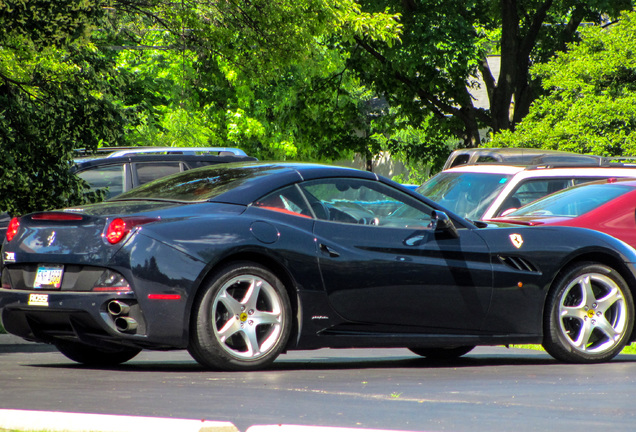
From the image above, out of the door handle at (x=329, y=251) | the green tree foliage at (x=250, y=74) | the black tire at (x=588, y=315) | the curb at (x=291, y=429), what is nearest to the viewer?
the curb at (x=291, y=429)

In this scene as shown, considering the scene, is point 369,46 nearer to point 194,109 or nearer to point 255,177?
point 194,109

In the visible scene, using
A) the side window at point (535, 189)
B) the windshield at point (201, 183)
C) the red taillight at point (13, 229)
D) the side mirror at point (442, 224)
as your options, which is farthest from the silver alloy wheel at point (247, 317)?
the side window at point (535, 189)

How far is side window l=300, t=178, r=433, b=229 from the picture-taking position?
7.86 meters

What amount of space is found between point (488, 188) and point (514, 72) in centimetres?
1764

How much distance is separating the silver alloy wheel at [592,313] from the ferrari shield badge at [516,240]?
0.51m

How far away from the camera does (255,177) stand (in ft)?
25.7

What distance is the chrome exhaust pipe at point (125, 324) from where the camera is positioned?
704 cm

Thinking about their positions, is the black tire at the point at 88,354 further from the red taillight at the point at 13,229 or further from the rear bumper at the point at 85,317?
the red taillight at the point at 13,229

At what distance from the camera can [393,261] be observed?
780cm

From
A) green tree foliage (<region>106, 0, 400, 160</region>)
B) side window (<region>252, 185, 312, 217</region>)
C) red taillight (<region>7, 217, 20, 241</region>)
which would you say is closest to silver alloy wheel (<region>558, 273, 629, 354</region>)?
side window (<region>252, 185, 312, 217</region>)

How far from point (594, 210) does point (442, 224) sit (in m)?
3.35

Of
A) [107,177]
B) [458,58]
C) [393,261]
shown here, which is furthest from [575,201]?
[458,58]

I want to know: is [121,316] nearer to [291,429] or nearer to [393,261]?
[393,261]

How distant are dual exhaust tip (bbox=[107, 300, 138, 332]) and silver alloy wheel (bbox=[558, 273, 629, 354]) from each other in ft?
10.6
